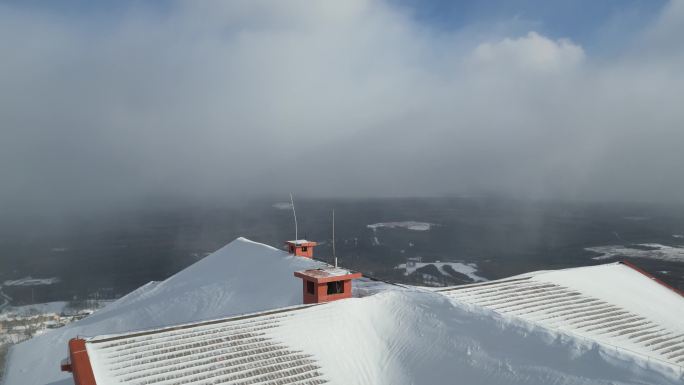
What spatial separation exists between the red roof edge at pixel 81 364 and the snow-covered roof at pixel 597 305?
10.4 metres

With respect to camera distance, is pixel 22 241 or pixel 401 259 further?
pixel 22 241

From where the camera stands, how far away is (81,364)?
9.79 metres

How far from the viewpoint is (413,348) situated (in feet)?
40.6

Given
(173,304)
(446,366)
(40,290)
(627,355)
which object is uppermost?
(627,355)

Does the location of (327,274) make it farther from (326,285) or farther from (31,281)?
(31,281)

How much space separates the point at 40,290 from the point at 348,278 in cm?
6903

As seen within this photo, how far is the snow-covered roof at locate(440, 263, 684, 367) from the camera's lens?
547 inches

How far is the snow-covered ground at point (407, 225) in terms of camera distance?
12488cm

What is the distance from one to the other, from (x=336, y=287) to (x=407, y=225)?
11687cm

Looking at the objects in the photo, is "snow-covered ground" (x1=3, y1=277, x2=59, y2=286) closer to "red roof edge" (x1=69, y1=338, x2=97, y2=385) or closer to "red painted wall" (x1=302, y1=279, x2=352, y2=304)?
"red painted wall" (x1=302, y1=279, x2=352, y2=304)

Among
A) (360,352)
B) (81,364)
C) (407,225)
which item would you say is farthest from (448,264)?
(81,364)

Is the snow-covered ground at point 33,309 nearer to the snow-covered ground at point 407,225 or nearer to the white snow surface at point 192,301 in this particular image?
the white snow surface at point 192,301

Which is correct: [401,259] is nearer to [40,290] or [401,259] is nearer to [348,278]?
[40,290]

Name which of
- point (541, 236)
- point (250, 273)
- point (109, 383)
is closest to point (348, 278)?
point (109, 383)
